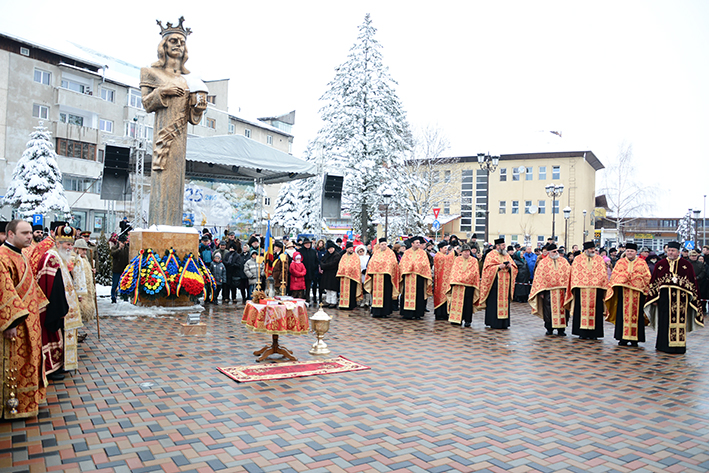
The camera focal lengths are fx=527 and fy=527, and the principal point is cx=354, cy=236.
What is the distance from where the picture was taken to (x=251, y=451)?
4.45m

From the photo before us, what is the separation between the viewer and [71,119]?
4047cm

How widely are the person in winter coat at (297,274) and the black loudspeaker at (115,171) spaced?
8.75 metres

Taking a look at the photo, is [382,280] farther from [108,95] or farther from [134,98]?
[134,98]

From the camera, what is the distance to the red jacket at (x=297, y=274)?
13.6m

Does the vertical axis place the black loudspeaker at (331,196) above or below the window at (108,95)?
below

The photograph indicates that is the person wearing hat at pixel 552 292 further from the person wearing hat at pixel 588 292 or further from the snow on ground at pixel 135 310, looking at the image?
the snow on ground at pixel 135 310

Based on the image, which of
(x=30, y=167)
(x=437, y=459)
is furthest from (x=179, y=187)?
(x=30, y=167)

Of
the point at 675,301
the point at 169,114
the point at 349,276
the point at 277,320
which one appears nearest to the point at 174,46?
the point at 169,114

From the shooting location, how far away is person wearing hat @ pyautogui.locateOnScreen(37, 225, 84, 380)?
5.66 m

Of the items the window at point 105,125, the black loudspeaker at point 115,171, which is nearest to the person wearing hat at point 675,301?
the black loudspeaker at point 115,171

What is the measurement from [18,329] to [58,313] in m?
0.70

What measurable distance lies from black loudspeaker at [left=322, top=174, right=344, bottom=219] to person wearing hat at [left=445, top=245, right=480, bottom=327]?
9204mm

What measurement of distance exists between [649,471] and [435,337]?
6062 mm

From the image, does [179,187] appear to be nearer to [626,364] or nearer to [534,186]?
[626,364]
